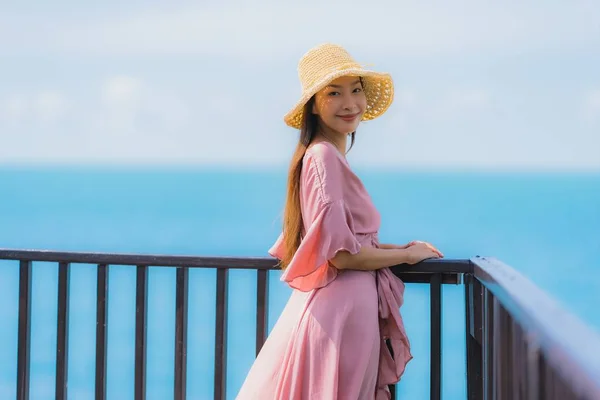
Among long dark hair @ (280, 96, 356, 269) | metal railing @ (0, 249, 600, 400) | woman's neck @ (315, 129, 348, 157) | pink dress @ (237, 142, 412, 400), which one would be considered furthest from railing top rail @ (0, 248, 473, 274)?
woman's neck @ (315, 129, 348, 157)

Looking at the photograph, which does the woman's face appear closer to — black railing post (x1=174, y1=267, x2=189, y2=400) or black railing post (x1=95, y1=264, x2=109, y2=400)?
black railing post (x1=174, y1=267, x2=189, y2=400)

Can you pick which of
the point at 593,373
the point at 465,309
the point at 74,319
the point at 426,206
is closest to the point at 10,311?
the point at 74,319

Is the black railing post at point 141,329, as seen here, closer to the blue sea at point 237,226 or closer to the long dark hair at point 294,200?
the blue sea at point 237,226

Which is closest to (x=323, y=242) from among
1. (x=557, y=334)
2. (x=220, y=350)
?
(x=220, y=350)

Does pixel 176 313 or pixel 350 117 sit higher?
pixel 350 117

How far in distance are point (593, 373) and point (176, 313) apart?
7.51 ft

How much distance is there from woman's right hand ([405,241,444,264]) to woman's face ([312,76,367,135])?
0.36 metres

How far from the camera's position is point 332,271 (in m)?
2.59

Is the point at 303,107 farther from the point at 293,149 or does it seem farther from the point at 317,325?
the point at 317,325

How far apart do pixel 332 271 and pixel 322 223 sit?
0.15 metres

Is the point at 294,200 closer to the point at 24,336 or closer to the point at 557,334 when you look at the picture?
the point at 24,336

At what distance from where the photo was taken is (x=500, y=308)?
1835 mm

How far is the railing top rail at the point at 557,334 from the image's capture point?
0.94 meters

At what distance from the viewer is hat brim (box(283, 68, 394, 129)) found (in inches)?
104
